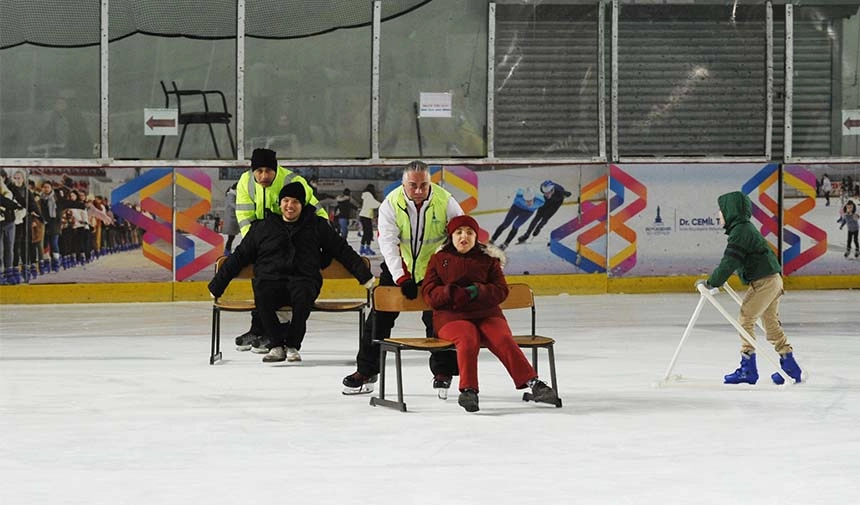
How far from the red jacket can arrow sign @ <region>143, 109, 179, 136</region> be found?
28.0 feet

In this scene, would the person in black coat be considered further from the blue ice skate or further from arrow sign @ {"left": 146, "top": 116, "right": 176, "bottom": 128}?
arrow sign @ {"left": 146, "top": 116, "right": 176, "bottom": 128}

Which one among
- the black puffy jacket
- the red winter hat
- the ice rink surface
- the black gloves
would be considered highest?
the red winter hat

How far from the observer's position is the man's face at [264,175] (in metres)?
10.1

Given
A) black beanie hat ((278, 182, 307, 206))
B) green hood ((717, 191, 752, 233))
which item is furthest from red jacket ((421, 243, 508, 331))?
black beanie hat ((278, 182, 307, 206))

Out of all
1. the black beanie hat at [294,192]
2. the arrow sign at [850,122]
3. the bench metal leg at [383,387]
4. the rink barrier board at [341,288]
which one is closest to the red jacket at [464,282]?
the bench metal leg at [383,387]

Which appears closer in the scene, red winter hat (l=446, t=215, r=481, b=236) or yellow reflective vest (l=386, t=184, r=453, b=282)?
red winter hat (l=446, t=215, r=481, b=236)

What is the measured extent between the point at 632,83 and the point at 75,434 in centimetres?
1099

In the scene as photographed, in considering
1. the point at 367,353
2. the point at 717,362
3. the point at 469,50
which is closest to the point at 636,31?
the point at 469,50

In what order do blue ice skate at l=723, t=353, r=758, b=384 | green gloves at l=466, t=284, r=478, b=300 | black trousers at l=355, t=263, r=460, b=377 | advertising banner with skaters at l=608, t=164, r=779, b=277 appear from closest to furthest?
green gloves at l=466, t=284, r=478, b=300 < black trousers at l=355, t=263, r=460, b=377 < blue ice skate at l=723, t=353, r=758, b=384 < advertising banner with skaters at l=608, t=164, r=779, b=277

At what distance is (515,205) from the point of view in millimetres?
16328

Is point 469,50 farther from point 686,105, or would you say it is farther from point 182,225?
point 182,225

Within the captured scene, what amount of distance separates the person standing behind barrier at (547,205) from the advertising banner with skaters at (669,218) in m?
0.58

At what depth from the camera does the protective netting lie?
1556 centimetres

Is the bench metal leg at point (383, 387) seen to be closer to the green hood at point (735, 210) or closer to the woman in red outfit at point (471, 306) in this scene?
the woman in red outfit at point (471, 306)
